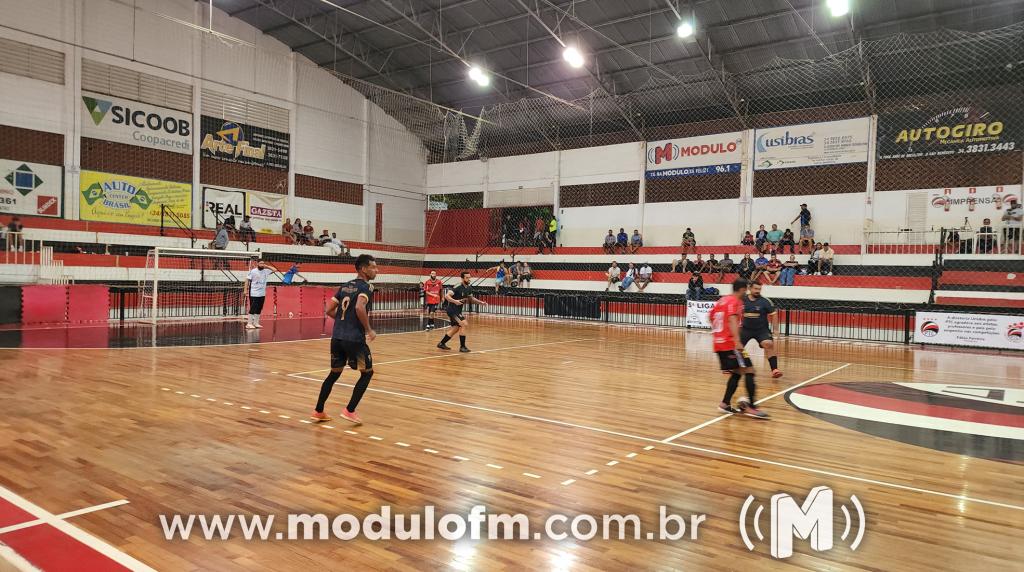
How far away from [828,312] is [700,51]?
1101 centimetres

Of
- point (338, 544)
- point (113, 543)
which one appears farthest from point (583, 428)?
point (113, 543)

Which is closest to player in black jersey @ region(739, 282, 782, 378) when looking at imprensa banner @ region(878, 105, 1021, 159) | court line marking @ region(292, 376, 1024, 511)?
court line marking @ region(292, 376, 1024, 511)

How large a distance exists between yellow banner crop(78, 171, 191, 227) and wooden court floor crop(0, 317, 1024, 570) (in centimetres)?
1552

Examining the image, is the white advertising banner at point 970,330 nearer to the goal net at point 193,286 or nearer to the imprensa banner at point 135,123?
the goal net at point 193,286

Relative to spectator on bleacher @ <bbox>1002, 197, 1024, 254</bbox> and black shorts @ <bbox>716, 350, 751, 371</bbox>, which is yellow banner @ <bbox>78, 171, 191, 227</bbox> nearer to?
black shorts @ <bbox>716, 350, 751, 371</bbox>

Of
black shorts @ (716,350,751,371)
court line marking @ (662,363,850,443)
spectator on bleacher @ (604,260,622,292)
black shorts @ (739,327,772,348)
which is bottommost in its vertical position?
court line marking @ (662,363,850,443)

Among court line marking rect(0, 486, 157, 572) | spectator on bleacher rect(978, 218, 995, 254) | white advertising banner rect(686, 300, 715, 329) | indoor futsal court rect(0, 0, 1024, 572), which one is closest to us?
court line marking rect(0, 486, 157, 572)

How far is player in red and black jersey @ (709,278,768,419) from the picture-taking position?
24.8ft

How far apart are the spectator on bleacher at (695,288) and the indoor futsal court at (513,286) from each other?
0.11 metres

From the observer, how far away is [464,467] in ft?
17.1

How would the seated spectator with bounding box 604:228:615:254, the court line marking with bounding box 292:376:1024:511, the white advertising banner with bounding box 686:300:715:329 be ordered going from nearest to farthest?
the court line marking with bounding box 292:376:1024:511, the white advertising banner with bounding box 686:300:715:329, the seated spectator with bounding box 604:228:615:254

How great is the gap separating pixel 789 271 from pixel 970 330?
23.5 feet

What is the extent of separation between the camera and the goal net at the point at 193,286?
830 inches

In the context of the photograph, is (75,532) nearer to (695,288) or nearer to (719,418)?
(719,418)
